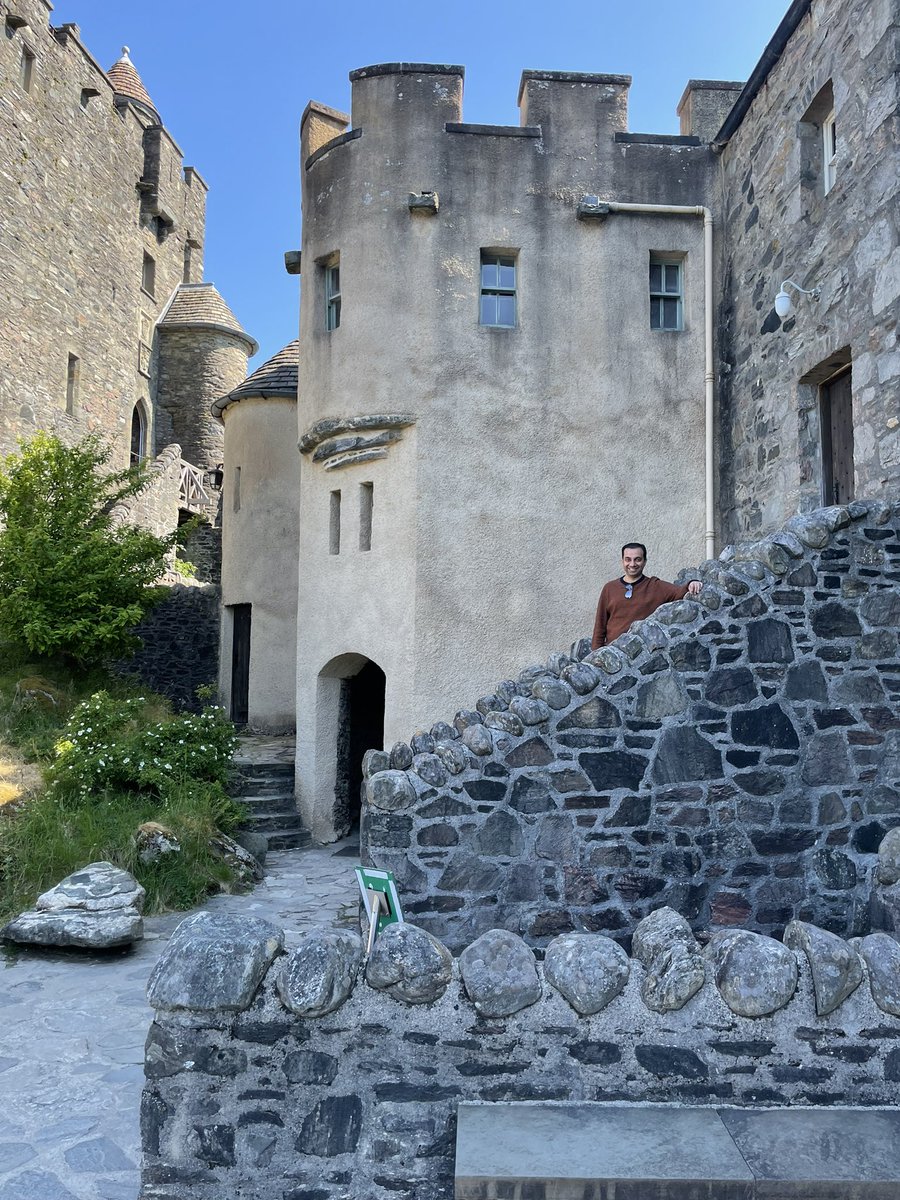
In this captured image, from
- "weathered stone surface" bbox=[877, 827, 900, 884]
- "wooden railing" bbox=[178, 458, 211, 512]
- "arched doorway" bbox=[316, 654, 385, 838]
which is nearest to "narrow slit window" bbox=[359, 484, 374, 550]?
"arched doorway" bbox=[316, 654, 385, 838]

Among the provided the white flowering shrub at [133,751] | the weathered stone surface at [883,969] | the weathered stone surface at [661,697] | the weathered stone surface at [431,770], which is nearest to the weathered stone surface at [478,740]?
the weathered stone surface at [431,770]

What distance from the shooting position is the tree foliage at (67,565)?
41.1ft

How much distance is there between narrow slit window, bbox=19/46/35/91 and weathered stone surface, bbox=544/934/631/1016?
20.8 meters

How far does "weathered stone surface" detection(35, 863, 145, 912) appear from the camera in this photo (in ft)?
23.1

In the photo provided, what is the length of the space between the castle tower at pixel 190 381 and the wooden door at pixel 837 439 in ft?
66.2

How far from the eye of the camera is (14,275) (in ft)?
59.7

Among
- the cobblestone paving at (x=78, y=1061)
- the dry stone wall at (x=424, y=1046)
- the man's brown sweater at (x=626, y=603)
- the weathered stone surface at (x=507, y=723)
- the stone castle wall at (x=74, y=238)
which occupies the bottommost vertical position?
the cobblestone paving at (x=78, y=1061)

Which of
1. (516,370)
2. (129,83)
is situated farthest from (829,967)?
(129,83)

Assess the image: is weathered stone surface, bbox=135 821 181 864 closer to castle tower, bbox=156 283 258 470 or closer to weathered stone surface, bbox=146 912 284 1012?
weathered stone surface, bbox=146 912 284 1012

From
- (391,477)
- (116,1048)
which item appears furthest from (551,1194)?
(391,477)

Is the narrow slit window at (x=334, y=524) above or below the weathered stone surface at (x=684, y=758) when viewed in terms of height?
above

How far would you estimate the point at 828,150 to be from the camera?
7.95 metres

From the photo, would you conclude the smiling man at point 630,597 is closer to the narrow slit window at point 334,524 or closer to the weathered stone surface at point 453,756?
the weathered stone surface at point 453,756

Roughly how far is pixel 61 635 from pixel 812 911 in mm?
9921
